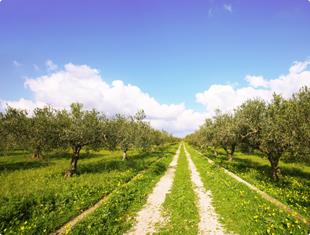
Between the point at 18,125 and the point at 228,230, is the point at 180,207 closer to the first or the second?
the point at 228,230

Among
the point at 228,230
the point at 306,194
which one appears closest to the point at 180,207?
the point at 228,230

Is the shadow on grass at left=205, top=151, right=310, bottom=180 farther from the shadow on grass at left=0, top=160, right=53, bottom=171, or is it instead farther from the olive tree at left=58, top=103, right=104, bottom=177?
the shadow on grass at left=0, top=160, right=53, bottom=171

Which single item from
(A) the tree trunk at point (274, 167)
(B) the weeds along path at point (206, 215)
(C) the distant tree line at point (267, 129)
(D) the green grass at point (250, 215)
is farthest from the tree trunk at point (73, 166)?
(A) the tree trunk at point (274, 167)

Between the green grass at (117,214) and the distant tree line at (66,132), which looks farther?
the distant tree line at (66,132)

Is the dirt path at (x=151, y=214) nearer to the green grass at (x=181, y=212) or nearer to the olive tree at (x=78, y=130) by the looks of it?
the green grass at (x=181, y=212)

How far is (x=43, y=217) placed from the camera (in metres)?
11.3

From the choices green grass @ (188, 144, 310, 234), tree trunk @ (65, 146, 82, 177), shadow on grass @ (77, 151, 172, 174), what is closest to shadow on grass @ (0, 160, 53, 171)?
shadow on grass @ (77, 151, 172, 174)

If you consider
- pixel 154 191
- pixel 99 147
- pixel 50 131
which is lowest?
pixel 154 191

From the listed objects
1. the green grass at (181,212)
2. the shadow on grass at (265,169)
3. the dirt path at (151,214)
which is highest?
the shadow on grass at (265,169)

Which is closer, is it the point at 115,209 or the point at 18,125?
the point at 115,209

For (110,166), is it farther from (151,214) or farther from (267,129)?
(267,129)

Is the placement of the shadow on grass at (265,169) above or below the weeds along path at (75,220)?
above

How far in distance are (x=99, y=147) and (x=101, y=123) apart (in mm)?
3274

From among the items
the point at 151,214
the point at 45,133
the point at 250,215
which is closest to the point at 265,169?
the point at 250,215
